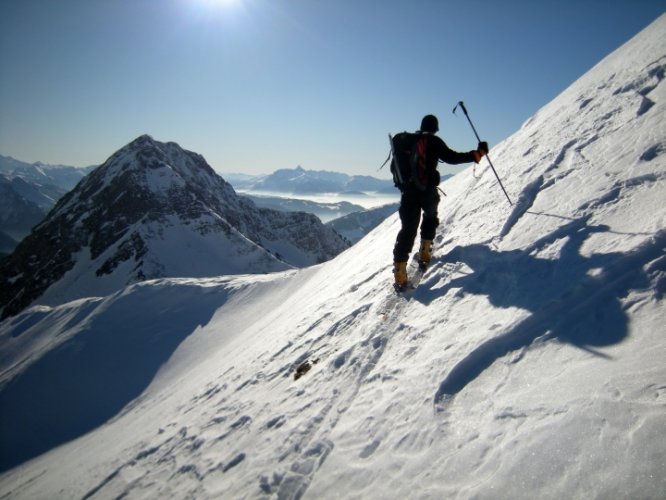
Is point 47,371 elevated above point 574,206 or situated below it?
above

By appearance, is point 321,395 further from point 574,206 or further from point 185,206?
point 185,206

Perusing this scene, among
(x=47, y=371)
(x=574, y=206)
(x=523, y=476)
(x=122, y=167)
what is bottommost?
(x=523, y=476)

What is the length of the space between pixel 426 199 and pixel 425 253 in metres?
1.02

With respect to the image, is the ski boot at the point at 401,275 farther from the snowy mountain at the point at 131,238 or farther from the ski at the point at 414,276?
the snowy mountain at the point at 131,238

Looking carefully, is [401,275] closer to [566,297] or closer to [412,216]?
[412,216]

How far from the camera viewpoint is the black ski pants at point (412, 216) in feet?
21.2

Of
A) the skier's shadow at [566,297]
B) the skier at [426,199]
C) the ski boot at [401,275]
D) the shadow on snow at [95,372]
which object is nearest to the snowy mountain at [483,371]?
the skier's shadow at [566,297]

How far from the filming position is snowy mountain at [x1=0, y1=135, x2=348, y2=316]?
203ft

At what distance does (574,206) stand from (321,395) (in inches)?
182

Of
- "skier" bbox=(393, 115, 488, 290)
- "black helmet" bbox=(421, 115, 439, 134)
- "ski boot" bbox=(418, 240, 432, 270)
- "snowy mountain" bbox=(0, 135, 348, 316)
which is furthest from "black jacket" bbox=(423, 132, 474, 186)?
"snowy mountain" bbox=(0, 135, 348, 316)

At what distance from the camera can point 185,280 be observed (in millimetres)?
18922

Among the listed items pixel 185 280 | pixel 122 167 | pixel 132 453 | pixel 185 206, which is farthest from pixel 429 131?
pixel 122 167

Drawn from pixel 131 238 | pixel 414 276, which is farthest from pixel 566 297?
pixel 131 238

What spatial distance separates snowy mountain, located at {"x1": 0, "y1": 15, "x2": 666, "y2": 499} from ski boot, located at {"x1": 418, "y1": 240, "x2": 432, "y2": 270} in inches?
5.9
